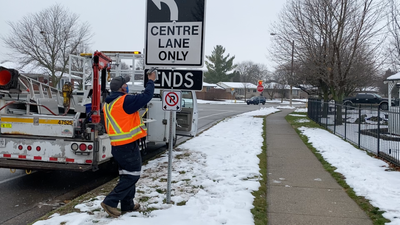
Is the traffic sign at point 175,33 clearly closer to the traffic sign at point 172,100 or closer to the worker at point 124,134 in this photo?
the traffic sign at point 172,100

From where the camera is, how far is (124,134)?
4.51 m

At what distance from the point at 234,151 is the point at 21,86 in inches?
220

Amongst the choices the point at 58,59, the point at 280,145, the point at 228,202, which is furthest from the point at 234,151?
the point at 58,59

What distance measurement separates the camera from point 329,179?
22.8 ft

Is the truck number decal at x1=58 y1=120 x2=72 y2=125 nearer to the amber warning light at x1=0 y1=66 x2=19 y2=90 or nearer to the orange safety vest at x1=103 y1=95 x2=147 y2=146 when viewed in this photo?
the amber warning light at x1=0 y1=66 x2=19 y2=90

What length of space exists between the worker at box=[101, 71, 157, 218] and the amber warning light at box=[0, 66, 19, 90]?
7.25 feet

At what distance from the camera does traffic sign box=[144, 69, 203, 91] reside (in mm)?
5051

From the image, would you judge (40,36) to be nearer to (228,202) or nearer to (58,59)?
(58,59)

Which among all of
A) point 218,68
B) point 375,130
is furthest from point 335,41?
point 218,68

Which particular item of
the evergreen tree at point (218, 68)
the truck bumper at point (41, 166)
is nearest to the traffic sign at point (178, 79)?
the truck bumper at point (41, 166)

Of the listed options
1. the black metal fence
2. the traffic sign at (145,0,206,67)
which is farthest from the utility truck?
the black metal fence

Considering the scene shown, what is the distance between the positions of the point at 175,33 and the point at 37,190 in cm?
383

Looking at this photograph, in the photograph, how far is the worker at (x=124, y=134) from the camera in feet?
14.7

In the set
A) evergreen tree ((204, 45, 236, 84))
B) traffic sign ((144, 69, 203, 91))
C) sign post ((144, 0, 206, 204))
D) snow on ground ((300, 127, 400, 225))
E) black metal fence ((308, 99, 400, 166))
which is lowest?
snow on ground ((300, 127, 400, 225))
